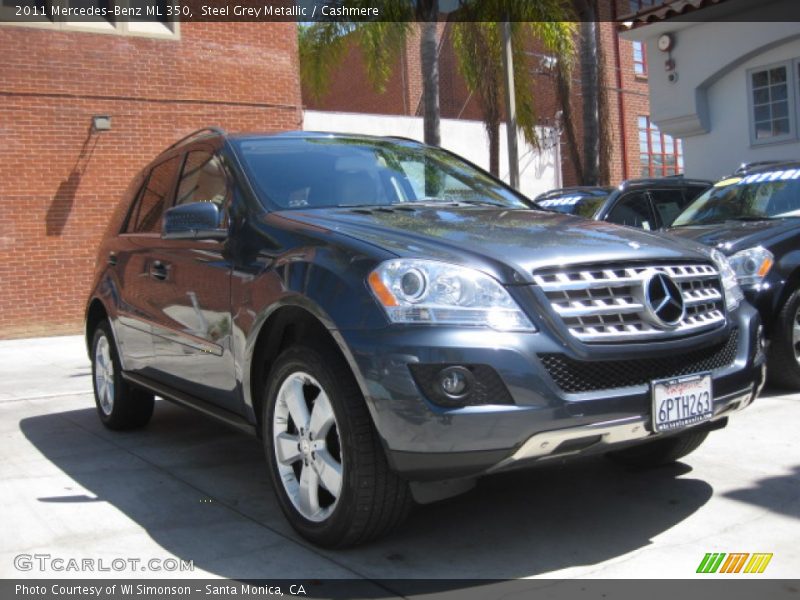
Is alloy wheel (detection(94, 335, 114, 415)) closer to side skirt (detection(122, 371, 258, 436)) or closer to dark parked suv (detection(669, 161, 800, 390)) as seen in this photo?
side skirt (detection(122, 371, 258, 436))

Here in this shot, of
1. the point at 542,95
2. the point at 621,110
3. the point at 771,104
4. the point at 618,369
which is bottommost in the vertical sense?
the point at 618,369

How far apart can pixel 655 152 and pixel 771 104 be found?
16.2 metres

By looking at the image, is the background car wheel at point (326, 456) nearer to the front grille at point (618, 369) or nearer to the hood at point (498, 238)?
the hood at point (498, 238)

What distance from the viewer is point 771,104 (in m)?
12.7

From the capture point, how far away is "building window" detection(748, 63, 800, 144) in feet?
40.7

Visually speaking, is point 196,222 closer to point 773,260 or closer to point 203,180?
point 203,180

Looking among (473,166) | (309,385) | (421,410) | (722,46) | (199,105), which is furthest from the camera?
(199,105)

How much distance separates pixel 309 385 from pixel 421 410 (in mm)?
731

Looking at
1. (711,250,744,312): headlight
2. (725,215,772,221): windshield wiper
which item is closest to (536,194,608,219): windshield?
(725,215,772,221): windshield wiper

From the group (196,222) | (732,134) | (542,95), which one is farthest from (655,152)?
(196,222)

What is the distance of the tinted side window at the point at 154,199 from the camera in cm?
545

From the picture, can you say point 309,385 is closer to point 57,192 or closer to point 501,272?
point 501,272

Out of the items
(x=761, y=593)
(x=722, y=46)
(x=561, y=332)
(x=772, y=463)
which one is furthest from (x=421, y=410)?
(x=722, y=46)

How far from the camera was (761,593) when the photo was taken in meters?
3.20
